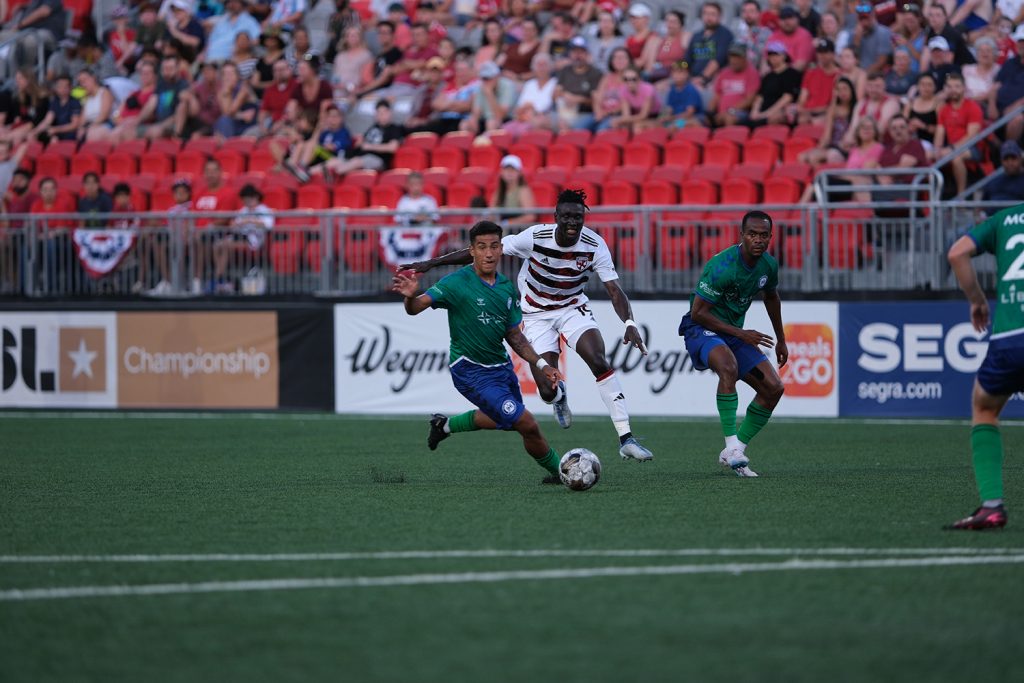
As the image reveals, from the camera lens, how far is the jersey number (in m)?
7.71

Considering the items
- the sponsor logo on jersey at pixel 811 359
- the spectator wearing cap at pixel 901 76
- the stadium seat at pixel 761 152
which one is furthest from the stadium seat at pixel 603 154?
the sponsor logo on jersey at pixel 811 359

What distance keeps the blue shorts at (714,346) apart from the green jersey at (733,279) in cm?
27

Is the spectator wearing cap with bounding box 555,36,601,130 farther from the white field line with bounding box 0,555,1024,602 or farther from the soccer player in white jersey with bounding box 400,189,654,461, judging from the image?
the white field line with bounding box 0,555,1024,602

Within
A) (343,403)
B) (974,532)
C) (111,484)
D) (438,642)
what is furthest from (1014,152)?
(438,642)

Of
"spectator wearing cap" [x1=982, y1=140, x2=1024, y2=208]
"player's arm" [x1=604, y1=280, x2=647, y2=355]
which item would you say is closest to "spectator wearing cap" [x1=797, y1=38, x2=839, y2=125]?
"spectator wearing cap" [x1=982, y1=140, x2=1024, y2=208]

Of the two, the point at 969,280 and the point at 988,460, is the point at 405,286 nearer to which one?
the point at 969,280

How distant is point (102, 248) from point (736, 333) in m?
10.8

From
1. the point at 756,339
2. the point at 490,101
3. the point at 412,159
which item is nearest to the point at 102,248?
the point at 412,159

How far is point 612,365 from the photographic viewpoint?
1755 cm

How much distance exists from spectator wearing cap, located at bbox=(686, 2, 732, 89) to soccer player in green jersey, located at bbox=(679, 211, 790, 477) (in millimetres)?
9775

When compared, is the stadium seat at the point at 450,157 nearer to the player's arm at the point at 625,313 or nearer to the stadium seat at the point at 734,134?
the stadium seat at the point at 734,134

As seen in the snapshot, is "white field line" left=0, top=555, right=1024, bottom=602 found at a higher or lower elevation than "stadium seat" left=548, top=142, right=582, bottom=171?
lower

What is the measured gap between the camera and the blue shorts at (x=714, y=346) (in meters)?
11.3

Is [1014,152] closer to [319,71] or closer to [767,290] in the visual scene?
[767,290]
